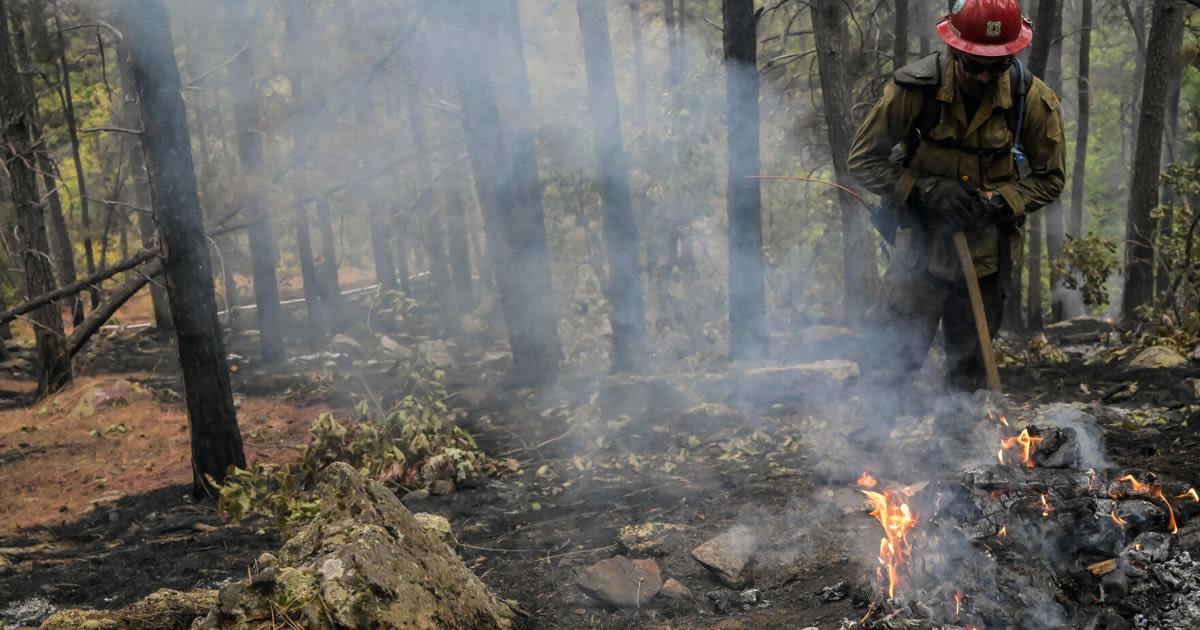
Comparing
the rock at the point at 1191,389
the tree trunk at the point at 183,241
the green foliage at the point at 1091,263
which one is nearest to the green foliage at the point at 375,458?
the tree trunk at the point at 183,241

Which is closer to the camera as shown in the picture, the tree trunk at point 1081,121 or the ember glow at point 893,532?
the ember glow at point 893,532

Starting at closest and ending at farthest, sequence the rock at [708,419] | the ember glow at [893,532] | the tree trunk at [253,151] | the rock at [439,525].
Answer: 1. the ember glow at [893,532]
2. the rock at [439,525]
3. the rock at [708,419]
4. the tree trunk at [253,151]

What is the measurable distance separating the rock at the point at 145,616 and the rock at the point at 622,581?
1679mm

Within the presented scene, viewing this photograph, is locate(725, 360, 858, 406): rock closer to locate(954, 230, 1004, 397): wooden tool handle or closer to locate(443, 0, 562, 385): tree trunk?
locate(443, 0, 562, 385): tree trunk

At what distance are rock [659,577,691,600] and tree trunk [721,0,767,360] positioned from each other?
5389 millimetres

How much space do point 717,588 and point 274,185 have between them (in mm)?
6677

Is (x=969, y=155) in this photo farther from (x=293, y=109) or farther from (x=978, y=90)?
(x=293, y=109)

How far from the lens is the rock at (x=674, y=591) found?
4.29 meters

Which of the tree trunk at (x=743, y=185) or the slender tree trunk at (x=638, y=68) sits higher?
the slender tree trunk at (x=638, y=68)

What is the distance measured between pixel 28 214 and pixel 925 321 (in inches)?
447

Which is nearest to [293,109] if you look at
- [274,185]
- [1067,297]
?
[274,185]

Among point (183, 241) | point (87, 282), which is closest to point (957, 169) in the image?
point (183, 241)

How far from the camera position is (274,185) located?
923 centimetres

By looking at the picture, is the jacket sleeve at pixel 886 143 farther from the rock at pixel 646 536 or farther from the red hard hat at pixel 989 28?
the rock at pixel 646 536
